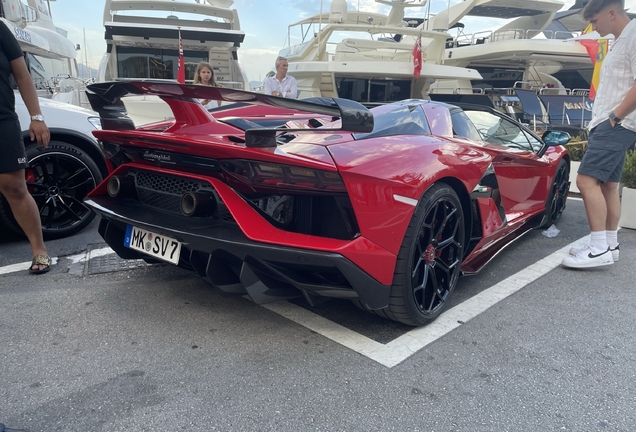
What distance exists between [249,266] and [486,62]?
65.3 ft

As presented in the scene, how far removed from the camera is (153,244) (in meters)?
2.35

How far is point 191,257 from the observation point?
7.28ft

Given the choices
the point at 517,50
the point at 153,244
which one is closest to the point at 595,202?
the point at 153,244

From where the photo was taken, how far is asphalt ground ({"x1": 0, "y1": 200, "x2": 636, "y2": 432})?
1770 mm

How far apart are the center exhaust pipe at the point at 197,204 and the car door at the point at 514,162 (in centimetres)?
186

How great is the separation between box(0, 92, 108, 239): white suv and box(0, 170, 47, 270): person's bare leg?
461mm

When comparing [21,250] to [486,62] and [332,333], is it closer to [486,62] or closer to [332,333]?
[332,333]

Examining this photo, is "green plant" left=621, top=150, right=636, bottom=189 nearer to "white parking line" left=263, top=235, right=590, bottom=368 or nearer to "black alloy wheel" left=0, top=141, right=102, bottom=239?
"white parking line" left=263, top=235, right=590, bottom=368

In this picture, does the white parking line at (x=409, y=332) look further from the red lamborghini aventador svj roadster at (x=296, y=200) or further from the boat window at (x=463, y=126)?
the boat window at (x=463, y=126)

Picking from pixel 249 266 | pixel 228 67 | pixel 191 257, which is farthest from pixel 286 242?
pixel 228 67

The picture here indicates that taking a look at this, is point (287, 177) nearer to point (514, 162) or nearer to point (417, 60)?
point (514, 162)

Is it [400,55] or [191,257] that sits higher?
[400,55]

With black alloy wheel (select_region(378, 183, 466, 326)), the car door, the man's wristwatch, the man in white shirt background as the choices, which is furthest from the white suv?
the man's wristwatch

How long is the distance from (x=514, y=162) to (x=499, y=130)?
0.48 metres
